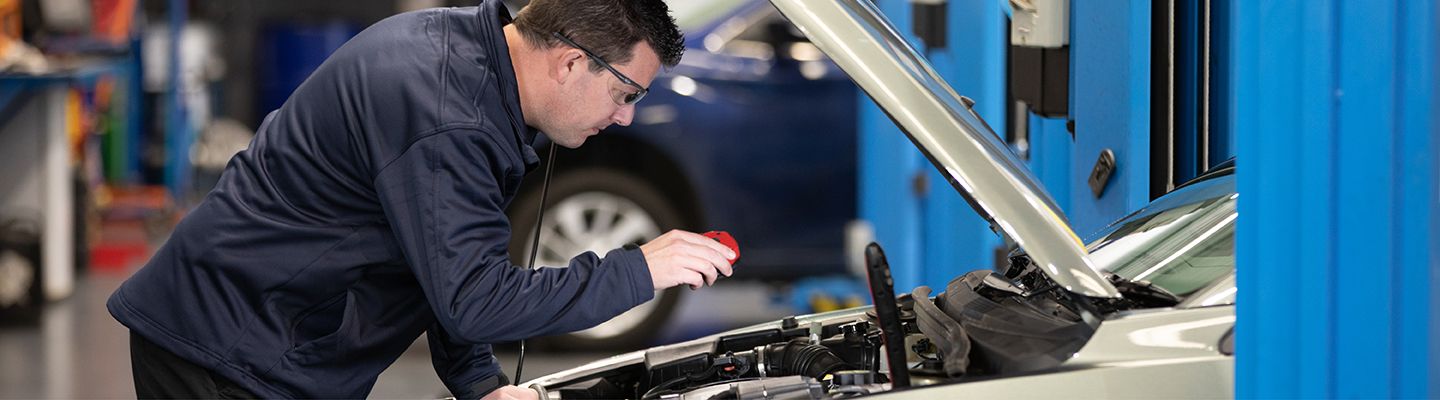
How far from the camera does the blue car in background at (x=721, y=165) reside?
19.5 feet

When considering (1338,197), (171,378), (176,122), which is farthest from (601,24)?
(176,122)

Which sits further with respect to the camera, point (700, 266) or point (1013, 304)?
point (1013, 304)

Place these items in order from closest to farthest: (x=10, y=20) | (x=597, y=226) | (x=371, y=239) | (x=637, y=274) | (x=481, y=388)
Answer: (x=637, y=274), (x=371, y=239), (x=481, y=388), (x=597, y=226), (x=10, y=20)

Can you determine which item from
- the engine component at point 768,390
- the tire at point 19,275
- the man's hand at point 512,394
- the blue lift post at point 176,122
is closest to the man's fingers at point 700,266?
the engine component at point 768,390

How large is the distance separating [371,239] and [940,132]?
82 centimetres

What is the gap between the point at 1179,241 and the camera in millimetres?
2299

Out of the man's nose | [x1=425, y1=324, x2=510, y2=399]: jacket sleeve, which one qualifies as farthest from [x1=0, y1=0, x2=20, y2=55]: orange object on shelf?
the man's nose

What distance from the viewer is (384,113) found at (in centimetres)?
205

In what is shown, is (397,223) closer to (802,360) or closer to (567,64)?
(567,64)

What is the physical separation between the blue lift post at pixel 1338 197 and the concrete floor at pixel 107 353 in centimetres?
376

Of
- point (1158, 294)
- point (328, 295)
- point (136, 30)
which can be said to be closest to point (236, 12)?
point (136, 30)

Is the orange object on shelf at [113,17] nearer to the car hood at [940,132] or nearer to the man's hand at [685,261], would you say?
the man's hand at [685,261]

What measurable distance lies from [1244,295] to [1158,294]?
277mm

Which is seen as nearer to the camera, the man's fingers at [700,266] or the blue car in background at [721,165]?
the man's fingers at [700,266]
